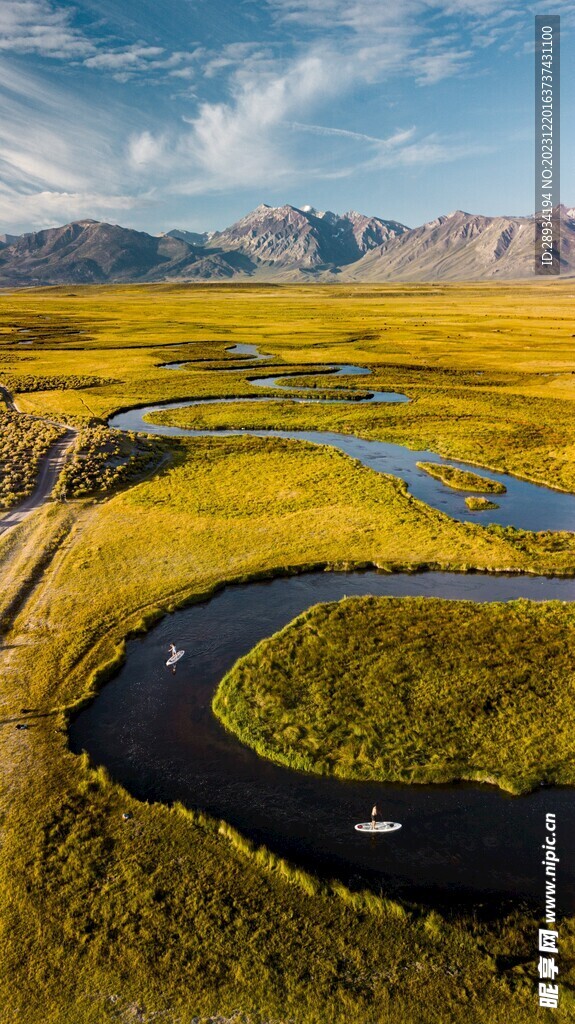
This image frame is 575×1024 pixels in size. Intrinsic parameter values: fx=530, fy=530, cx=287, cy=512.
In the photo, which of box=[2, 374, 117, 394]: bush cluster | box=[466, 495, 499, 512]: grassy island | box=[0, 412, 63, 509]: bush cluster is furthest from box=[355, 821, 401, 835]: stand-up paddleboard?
box=[2, 374, 117, 394]: bush cluster

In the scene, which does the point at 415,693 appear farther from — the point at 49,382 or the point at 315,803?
the point at 49,382

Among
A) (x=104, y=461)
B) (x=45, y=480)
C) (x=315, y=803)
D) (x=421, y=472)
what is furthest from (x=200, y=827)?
(x=104, y=461)

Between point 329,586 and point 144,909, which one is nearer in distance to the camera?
point 144,909

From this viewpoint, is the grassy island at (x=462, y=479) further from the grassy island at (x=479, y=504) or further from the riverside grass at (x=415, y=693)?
the riverside grass at (x=415, y=693)

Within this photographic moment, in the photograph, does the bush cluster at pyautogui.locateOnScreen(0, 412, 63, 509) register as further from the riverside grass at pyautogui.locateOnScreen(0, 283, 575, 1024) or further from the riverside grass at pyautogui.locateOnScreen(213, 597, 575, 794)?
the riverside grass at pyautogui.locateOnScreen(213, 597, 575, 794)

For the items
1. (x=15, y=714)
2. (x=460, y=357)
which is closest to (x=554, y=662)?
(x=15, y=714)

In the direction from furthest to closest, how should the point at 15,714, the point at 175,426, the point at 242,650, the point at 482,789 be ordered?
the point at 175,426, the point at 242,650, the point at 15,714, the point at 482,789

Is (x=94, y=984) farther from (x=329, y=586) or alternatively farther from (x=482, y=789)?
(x=329, y=586)
